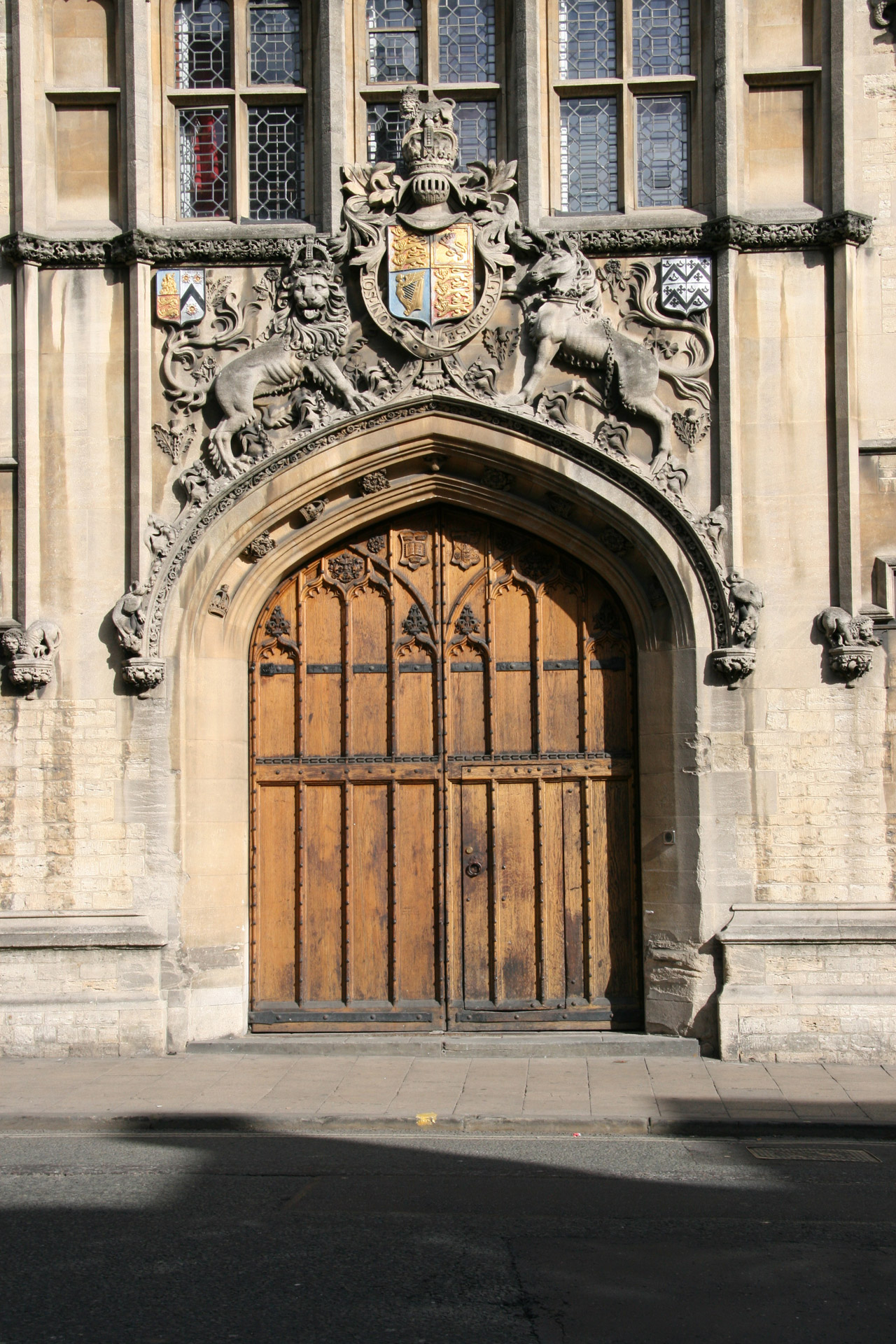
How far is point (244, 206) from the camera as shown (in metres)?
10.5

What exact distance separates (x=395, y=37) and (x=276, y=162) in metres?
1.39

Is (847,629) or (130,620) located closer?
(847,629)

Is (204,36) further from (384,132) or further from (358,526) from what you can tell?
(358,526)

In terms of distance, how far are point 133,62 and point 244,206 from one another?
1.35 meters

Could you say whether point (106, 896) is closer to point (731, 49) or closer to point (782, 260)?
point (782, 260)

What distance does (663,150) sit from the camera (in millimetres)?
10508

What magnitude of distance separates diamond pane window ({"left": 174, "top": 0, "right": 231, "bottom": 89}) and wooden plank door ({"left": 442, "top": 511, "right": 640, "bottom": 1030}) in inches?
181

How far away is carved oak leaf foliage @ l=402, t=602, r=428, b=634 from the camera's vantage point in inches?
417

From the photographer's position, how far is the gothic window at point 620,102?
1045 cm

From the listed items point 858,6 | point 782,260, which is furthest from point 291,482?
point 858,6

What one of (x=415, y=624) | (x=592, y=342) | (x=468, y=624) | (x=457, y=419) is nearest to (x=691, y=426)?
(x=592, y=342)

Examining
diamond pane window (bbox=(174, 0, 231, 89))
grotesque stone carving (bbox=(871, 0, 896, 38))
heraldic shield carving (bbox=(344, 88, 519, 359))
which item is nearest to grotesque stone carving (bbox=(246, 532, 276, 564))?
heraldic shield carving (bbox=(344, 88, 519, 359))

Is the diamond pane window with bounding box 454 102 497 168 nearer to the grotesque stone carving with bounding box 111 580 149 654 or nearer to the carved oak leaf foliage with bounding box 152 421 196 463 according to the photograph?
the carved oak leaf foliage with bounding box 152 421 196 463

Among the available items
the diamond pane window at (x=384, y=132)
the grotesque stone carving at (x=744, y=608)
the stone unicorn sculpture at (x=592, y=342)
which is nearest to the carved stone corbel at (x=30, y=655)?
the stone unicorn sculpture at (x=592, y=342)
